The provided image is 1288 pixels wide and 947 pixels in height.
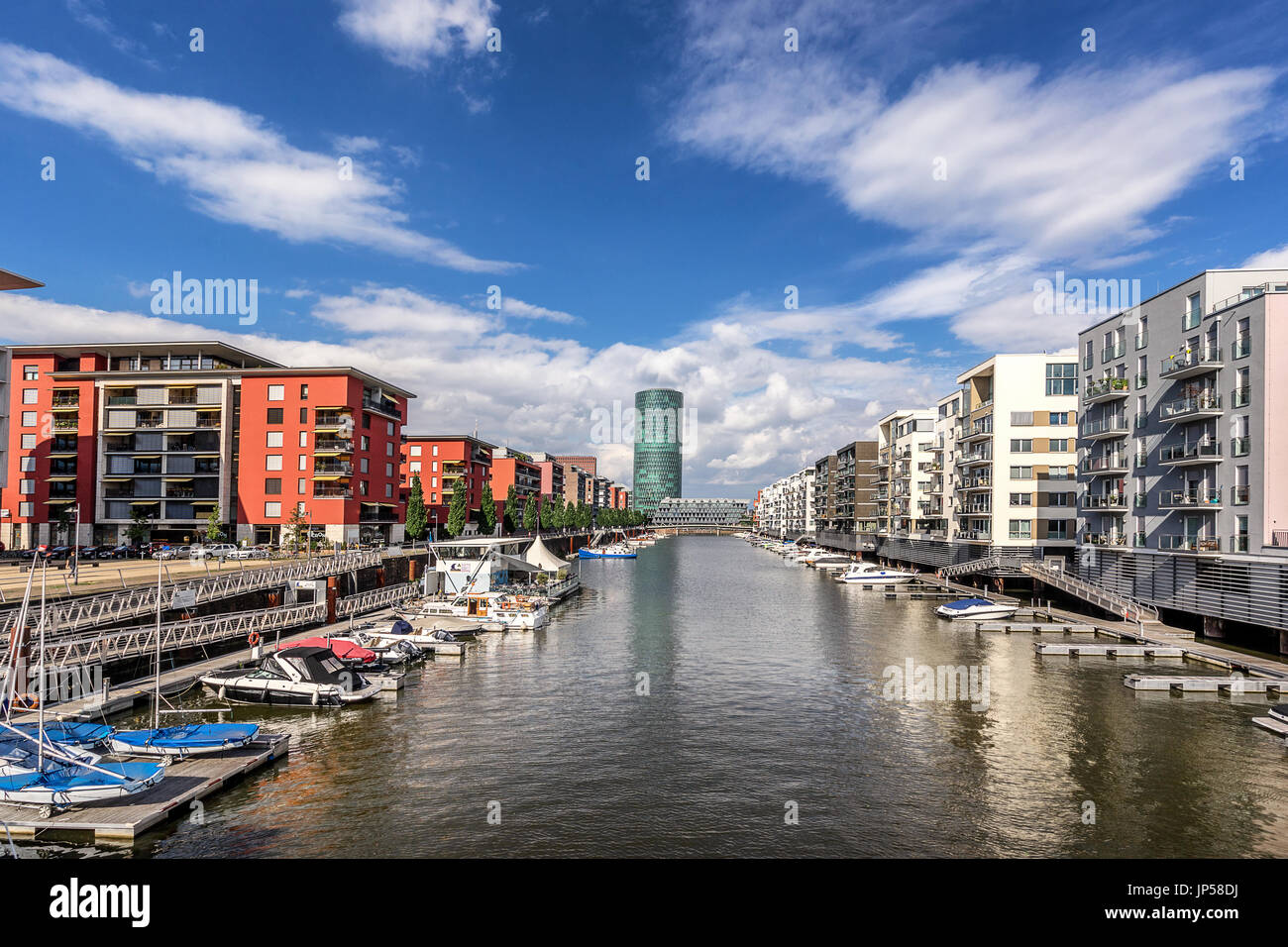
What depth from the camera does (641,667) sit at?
140 ft

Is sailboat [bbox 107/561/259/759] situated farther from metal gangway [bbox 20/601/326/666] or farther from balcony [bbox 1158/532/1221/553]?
balcony [bbox 1158/532/1221/553]

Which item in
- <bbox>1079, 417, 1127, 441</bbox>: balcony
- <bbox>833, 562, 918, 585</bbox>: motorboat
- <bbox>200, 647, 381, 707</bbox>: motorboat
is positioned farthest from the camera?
<bbox>833, 562, 918, 585</bbox>: motorboat

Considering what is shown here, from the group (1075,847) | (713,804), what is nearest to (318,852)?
(713,804)

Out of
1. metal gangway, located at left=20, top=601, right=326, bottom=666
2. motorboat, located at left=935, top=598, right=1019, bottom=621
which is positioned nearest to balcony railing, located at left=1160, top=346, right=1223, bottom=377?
motorboat, located at left=935, top=598, right=1019, bottom=621

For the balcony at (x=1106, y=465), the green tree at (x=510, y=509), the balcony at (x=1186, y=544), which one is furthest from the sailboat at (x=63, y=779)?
the green tree at (x=510, y=509)

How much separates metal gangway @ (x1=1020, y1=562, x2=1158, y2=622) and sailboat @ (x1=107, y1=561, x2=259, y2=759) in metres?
55.8

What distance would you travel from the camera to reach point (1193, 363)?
4716cm

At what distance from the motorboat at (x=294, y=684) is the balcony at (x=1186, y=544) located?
49.8 meters

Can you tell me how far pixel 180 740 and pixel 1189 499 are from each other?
57180 mm

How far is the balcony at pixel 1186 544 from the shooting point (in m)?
45.1

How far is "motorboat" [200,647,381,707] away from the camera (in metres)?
33.4

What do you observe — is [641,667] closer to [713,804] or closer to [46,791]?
[713,804]

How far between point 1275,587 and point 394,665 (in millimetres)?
49687

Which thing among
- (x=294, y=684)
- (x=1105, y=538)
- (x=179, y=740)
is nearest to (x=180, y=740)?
(x=179, y=740)
